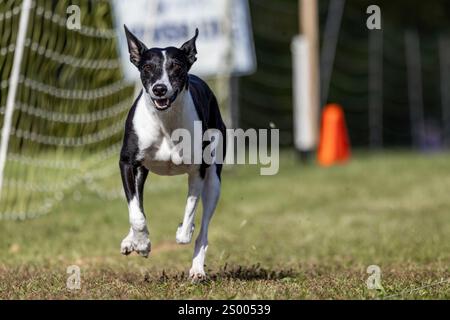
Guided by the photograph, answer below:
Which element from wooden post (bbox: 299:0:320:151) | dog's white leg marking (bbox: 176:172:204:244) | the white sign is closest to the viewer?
dog's white leg marking (bbox: 176:172:204:244)

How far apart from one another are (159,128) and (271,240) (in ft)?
15.6

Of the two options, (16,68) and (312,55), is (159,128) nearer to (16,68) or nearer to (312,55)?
(16,68)

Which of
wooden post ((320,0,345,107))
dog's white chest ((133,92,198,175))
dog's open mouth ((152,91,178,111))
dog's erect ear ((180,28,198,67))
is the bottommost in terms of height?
dog's white chest ((133,92,198,175))

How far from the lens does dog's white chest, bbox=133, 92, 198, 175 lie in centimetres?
600

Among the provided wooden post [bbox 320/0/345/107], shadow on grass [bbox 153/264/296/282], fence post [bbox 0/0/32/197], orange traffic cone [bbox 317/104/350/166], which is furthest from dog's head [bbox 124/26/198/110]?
wooden post [bbox 320/0/345/107]

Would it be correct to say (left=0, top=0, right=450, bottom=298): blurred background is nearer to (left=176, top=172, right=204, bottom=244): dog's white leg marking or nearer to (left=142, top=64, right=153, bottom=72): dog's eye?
(left=176, top=172, right=204, bottom=244): dog's white leg marking

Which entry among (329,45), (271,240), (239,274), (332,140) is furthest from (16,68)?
(329,45)

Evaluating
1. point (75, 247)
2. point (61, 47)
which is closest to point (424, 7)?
point (61, 47)

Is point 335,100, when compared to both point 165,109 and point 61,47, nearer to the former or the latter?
point 61,47

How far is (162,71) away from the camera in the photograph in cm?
579

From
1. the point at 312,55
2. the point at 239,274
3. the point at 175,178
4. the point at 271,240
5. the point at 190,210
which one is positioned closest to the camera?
the point at 190,210

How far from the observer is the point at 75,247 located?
382 inches

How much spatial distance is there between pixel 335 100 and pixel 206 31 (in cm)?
1163

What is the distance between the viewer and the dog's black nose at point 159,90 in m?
5.71
